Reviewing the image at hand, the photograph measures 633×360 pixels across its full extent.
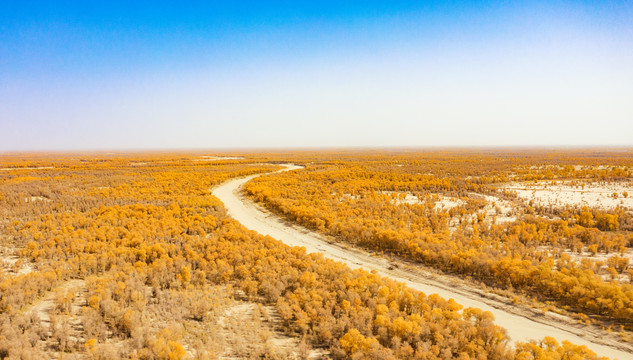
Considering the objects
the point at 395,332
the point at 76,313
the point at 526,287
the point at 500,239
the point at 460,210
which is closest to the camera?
the point at 395,332

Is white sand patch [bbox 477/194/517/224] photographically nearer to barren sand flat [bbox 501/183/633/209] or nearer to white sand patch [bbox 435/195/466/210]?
white sand patch [bbox 435/195/466/210]

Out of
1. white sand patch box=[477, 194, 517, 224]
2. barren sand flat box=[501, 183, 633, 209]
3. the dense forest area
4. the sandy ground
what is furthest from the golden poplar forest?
barren sand flat box=[501, 183, 633, 209]

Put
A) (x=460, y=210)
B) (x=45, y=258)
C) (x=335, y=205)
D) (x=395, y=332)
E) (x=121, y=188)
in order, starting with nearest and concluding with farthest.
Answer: (x=395, y=332), (x=45, y=258), (x=460, y=210), (x=335, y=205), (x=121, y=188)

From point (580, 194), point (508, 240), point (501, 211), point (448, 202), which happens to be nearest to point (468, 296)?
point (508, 240)

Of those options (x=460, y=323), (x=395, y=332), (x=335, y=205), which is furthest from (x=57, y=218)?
(x=460, y=323)

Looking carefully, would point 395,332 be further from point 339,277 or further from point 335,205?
point 335,205

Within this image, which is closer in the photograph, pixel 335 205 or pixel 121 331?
pixel 121 331
